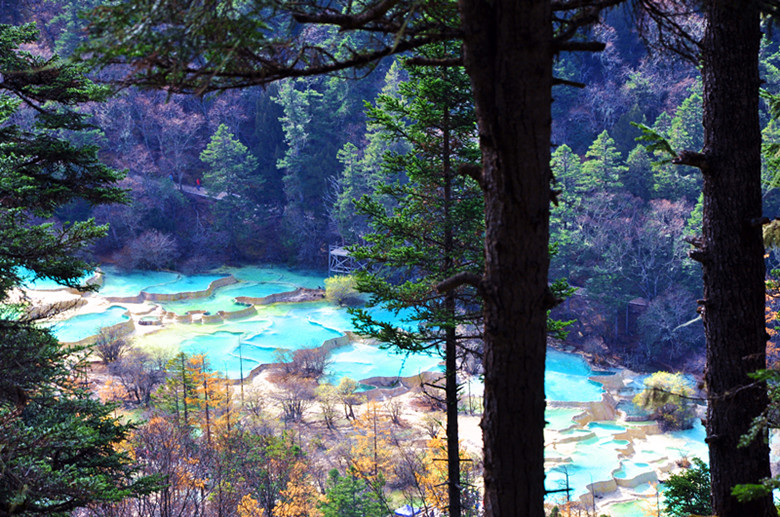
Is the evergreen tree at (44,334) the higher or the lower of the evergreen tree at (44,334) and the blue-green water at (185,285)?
the higher

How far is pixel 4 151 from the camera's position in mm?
5625

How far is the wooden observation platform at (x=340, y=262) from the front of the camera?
84.6 ft

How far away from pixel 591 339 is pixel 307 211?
1352 cm

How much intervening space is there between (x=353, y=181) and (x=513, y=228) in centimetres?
2291

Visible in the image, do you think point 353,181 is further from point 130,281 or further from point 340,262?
point 130,281

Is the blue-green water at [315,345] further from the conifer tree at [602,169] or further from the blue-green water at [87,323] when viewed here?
the conifer tree at [602,169]

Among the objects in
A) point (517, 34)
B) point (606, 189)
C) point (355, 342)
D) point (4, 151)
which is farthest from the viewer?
point (606, 189)

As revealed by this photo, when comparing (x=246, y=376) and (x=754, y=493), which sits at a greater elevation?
(x=754, y=493)

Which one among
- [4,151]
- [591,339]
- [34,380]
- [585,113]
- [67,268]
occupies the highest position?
[585,113]

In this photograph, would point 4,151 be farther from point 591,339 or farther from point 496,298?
point 591,339

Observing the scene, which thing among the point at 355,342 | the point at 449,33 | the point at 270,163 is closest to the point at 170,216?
the point at 270,163

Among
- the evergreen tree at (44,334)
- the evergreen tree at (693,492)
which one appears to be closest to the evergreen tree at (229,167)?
the evergreen tree at (44,334)

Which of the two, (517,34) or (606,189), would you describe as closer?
(517,34)

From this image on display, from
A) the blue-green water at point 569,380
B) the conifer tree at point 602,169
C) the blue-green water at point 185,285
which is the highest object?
the conifer tree at point 602,169
